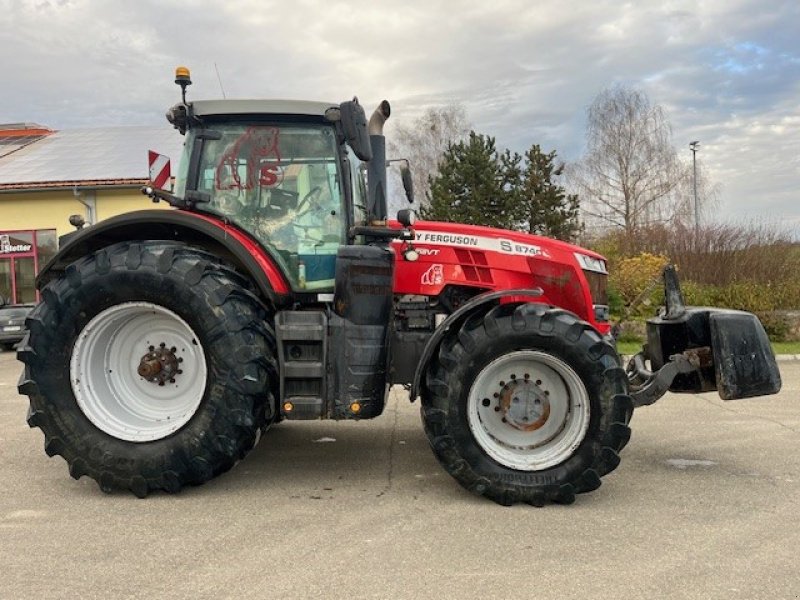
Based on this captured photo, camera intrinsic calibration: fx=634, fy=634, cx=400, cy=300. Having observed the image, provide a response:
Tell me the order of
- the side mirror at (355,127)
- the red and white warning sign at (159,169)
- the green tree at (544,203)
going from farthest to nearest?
1. the green tree at (544,203)
2. the red and white warning sign at (159,169)
3. the side mirror at (355,127)

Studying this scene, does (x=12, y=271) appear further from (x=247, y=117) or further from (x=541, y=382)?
(x=541, y=382)

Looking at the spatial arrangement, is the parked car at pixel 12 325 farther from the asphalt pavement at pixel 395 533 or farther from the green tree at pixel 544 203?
the green tree at pixel 544 203

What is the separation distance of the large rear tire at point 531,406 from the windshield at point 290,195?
3.64 feet

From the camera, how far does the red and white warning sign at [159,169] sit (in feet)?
15.3

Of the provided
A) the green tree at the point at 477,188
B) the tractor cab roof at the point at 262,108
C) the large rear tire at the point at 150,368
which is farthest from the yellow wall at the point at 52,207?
the large rear tire at the point at 150,368

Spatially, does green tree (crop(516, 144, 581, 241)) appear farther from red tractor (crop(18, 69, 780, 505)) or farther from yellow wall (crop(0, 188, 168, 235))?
red tractor (crop(18, 69, 780, 505))

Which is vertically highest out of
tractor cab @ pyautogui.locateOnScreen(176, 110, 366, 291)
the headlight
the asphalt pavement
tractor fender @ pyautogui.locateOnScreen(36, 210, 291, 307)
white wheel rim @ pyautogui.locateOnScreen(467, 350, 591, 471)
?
tractor cab @ pyautogui.locateOnScreen(176, 110, 366, 291)

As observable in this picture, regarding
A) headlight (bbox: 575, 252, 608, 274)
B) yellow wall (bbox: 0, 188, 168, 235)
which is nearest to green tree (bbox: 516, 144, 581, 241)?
yellow wall (bbox: 0, 188, 168, 235)

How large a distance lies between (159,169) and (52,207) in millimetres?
14550

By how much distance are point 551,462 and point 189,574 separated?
2.19 m

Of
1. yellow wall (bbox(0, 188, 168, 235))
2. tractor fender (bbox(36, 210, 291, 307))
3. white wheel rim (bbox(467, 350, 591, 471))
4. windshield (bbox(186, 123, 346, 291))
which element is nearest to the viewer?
white wheel rim (bbox(467, 350, 591, 471))

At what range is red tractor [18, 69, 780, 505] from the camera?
13.0 ft

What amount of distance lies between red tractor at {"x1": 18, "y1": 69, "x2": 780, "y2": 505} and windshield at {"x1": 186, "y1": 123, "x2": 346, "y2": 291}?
0.01m

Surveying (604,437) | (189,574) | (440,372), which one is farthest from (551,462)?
(189,574)
